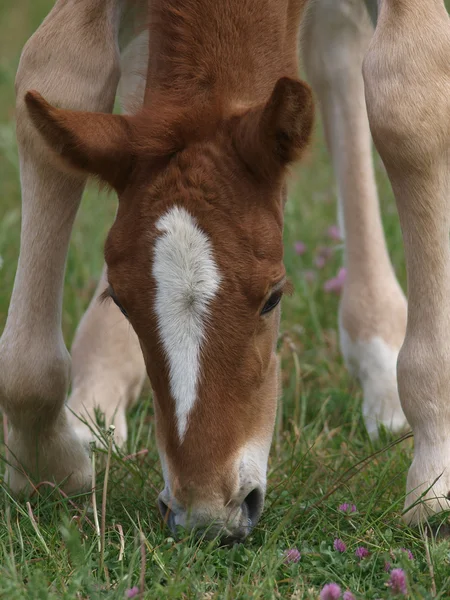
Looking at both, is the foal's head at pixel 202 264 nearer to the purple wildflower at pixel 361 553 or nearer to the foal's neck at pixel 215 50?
the foal's neck at pixel 215 50

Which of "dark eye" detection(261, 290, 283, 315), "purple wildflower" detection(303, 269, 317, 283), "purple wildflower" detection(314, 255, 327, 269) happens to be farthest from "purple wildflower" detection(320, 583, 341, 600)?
"purple wildflower" detection(314, 255, 327, 269)

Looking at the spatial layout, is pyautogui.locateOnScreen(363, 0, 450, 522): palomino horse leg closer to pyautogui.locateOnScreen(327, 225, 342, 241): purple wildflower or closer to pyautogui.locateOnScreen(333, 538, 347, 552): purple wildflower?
pyautogui.locateOnScreen(333, 538, 347, 552): purple wildflower

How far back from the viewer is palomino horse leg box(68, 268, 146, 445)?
4.07 meters

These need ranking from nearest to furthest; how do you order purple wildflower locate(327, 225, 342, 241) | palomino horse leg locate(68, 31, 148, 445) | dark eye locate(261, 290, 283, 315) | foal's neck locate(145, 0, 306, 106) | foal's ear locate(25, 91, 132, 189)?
foal's ear locate(25, 91, 132, 189) < dark eye locate(261, 290, 283, 315) < foal's neck locate(145, 0, 306, 106) < palomino horse leg locate(68, 31, 148, 445) < purple wildflower locate(327, 225, 342, 241)

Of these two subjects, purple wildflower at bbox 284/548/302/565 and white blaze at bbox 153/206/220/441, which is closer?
white blaze at bbox 153/206/220/441

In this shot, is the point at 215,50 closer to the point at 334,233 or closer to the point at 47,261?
the point at 47,261

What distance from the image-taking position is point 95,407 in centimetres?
398

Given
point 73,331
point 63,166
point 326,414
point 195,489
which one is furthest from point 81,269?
point 195,489

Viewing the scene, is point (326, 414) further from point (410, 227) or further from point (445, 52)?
point (445, 52)

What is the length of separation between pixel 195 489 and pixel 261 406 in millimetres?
356

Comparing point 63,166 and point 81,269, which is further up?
point 63,166

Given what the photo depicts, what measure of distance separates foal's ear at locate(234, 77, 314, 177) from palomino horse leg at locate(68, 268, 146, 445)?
59.4 inches

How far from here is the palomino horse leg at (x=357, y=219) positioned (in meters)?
4.11

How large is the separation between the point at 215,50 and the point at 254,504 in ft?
4.14
